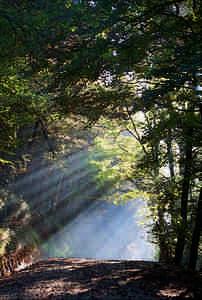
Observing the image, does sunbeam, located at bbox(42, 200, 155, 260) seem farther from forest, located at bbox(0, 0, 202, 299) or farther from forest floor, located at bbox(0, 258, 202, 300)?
forest floor, located at bbox(0, 258, 202, 300)

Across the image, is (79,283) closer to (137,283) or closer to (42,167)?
(137,283)

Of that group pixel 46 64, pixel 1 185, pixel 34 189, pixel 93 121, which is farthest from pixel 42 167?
pixel 46 64

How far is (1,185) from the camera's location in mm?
18578

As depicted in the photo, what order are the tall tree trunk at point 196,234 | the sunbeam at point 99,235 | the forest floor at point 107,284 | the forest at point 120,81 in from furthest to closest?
the sunbeam at point 99,235 → the tall tree trunk at point 196,234 → the forest floor at point 107,284 → the forest at point 120,81

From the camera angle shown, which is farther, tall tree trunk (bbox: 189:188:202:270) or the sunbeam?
the sunbeam

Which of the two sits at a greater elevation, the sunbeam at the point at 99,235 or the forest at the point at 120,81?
the forest at the point at 120,81

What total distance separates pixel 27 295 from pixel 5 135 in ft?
15.8

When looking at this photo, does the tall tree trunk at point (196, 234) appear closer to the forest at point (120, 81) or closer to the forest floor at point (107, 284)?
the forest at point (120, 81)

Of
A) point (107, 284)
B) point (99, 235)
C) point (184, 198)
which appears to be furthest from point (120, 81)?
point (99, 235)

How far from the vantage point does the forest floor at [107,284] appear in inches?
245

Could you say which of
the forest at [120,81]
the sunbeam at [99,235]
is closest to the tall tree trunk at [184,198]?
the forest at [120,81]

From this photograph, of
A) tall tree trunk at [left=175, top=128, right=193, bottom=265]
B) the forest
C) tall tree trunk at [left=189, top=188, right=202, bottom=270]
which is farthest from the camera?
tall tree trunk at [left=175, top=128, right=193, bottom=265]

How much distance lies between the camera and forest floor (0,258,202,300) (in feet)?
20.4

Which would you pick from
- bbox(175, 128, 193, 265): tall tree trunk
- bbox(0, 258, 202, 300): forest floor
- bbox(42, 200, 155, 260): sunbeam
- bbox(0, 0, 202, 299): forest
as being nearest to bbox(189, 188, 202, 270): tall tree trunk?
bbox(0, 0, 202, 299): forest
